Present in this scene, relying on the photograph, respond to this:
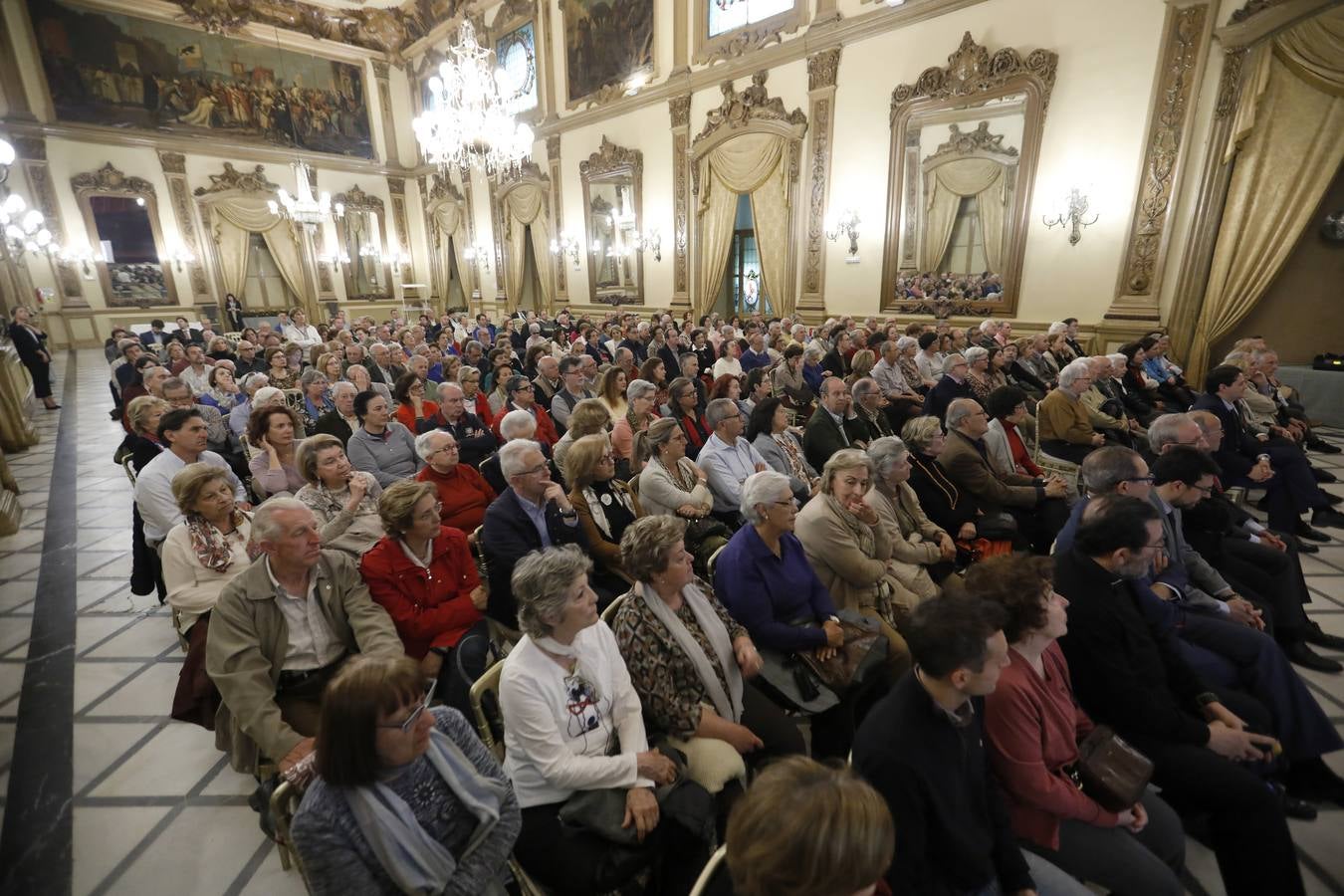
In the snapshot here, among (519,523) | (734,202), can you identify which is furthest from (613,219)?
(519,523)

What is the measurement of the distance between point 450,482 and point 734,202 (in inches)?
381

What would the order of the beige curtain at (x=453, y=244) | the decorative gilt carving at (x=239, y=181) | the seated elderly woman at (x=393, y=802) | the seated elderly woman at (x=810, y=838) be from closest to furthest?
the seated elderly woman at (x=810, y=838) < the seated elderly woman at (x=393, y=802) < the decorative gilt carving at (x=239, y=181) < the beige curtain at (x=453, y=244)

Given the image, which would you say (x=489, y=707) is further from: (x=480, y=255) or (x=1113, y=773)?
(x=480, y=255)

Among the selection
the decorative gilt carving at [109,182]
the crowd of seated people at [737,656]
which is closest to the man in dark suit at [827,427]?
the crowd of seated people at [737,656]

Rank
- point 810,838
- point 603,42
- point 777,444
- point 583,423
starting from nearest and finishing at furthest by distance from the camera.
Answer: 1. point 810,838
2. point 583,423
3. point 777,444
4. point 603,42

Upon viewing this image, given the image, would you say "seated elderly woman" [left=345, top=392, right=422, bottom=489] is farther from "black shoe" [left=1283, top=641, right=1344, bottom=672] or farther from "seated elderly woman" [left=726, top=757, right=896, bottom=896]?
"black shoe" [left=1283, top=641, right=1344, bottom=672]

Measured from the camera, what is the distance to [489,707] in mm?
1949

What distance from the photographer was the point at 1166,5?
22.0ft

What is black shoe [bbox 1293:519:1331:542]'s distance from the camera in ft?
13.5

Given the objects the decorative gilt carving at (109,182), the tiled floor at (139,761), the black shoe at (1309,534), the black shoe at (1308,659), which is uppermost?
the decorative gilt carving at (109,182)

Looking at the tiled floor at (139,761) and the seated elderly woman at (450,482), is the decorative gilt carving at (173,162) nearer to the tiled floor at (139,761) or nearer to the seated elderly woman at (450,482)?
the tiled floor at (139,761)

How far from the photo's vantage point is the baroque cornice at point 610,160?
12609mm

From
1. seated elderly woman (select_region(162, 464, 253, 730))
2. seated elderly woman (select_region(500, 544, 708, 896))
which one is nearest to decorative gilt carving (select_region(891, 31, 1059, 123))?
seated elderly woman (select_region(500, 544, 708, 896))

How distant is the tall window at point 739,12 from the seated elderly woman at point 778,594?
1065cm
